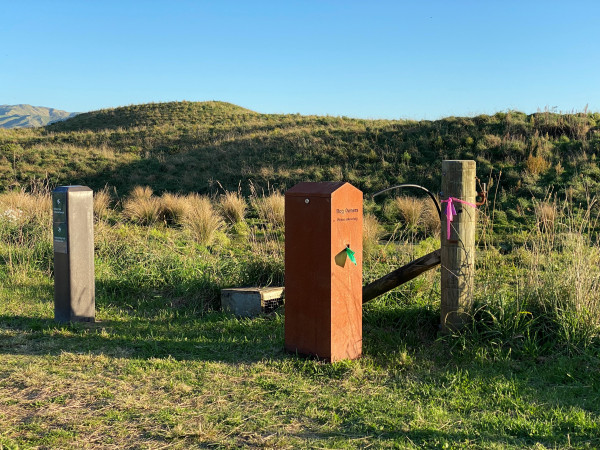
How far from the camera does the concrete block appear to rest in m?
6.25

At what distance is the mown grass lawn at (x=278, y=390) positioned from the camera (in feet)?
11.2

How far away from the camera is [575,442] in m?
3.30

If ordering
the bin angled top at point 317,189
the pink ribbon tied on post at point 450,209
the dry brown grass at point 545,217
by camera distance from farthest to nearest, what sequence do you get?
the dry brown grass at point 545,217 → the pink ribbon tied on post at point 450,209 → the bin angled top at point 317,189

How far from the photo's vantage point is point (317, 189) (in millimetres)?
4605

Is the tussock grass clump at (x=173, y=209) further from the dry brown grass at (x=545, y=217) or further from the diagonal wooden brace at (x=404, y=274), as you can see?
the diagonal wooden brace at (x=404, y=274)

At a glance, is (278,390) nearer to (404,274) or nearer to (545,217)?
(404,274)

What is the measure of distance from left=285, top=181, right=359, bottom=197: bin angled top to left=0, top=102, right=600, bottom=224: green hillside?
11161mm

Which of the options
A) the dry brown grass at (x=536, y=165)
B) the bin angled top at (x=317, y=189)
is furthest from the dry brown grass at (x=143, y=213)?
the dry brown grass at (x=536, y=165)

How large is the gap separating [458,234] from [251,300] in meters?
2.54

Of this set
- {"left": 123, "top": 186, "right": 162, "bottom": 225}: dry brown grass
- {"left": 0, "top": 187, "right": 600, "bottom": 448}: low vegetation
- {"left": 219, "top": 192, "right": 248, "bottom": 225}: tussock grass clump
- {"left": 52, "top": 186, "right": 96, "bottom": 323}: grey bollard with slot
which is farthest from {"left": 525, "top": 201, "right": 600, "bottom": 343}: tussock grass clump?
{"left": 123, "top": 186, "right": 162, "bottom": 225}: dry brown grass

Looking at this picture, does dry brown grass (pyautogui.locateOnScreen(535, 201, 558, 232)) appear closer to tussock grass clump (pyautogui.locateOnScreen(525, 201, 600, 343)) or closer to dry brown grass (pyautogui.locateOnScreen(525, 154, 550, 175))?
tussock grass clump (pyautogui.locateOnScreen(525, 201, 600, 343))

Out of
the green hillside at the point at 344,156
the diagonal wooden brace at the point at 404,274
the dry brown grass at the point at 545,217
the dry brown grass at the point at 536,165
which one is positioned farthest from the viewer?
the green hillside at the point at 344,156

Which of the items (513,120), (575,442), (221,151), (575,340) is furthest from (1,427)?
(221,151)

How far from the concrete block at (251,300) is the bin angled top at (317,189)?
1864 mm
